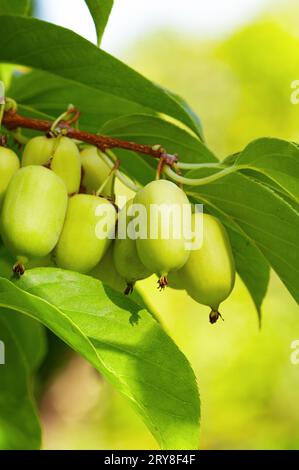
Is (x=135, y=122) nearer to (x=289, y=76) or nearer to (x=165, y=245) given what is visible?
(x=165, y=245)

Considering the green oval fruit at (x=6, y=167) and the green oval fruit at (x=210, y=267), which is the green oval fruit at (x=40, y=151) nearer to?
the green oval fruit at (x=6, y=167)

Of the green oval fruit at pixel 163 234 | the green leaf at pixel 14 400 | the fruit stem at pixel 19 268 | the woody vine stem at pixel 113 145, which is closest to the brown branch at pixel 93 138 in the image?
the woody vine stem at pixel 113 145

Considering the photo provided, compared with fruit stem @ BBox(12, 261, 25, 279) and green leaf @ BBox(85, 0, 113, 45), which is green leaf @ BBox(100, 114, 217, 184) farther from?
fruit stem @ BBox(12, 261, 25, 279)

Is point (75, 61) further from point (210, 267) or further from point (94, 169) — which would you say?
point (210, 267)

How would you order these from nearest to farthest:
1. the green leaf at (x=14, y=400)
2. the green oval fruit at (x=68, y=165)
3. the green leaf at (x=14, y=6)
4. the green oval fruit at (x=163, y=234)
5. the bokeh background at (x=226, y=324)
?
the green oval fruit at (x=163, y=234) < the green oval fruit at (x=68, y=165) < the green leaf at (x=14, y=6) < the green leaf at (x=14, y=400) < the bokeh background at (x=226, y=324)

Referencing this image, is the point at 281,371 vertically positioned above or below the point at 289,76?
below
